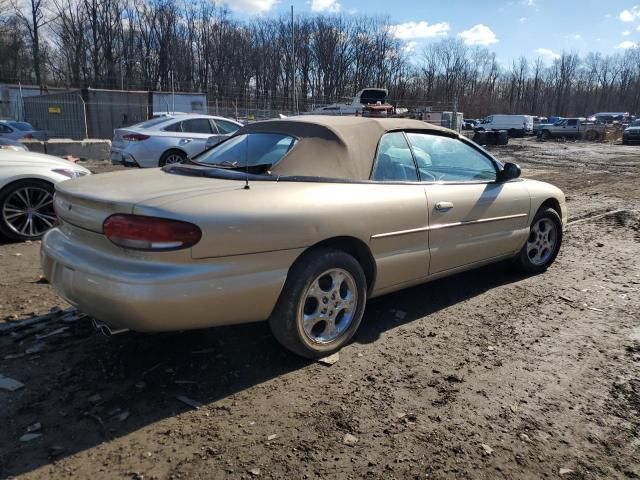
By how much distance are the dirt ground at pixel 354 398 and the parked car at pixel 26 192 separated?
168 centimetres

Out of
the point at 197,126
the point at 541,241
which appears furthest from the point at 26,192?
the point at 197,126

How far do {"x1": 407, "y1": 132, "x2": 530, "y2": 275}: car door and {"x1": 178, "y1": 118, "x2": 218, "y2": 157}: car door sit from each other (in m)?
8.32

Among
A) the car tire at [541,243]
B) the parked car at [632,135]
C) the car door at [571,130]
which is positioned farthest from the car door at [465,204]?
the car door at [571,130]

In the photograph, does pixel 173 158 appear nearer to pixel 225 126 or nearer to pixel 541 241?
pixel 225 126

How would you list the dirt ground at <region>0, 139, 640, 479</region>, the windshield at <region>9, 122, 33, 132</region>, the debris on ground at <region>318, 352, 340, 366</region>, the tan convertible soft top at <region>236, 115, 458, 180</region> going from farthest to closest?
the windshield at <region>9, 122, 33, 132</region> → the tan convertible soft top at <region>236, 115, 458, 180</region> → the debris on ground at <region>318, 352, 340, 366</region> → the dirt ground at <region>0, 139, 640, 479</region>

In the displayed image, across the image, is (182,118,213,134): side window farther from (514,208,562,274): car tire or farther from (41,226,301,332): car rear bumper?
(41,226,301,332): car rear bumper

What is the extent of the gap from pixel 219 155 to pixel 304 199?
1.20 m

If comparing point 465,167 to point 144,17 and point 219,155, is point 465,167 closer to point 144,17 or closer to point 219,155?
point 219,155

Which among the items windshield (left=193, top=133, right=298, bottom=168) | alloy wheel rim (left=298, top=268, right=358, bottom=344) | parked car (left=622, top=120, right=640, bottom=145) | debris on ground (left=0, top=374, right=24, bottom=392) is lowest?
debris on ground (left=0, top=374, right=24, bottom=392)

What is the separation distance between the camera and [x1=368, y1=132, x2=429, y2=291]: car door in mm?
3514

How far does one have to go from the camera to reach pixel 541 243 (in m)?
5.21

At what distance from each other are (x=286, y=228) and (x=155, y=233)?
→ 739mm

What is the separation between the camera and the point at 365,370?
10.5 ft

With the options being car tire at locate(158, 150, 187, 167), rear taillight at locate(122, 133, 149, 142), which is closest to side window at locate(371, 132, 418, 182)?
car tire at locate(158, 150, 187, 167)
